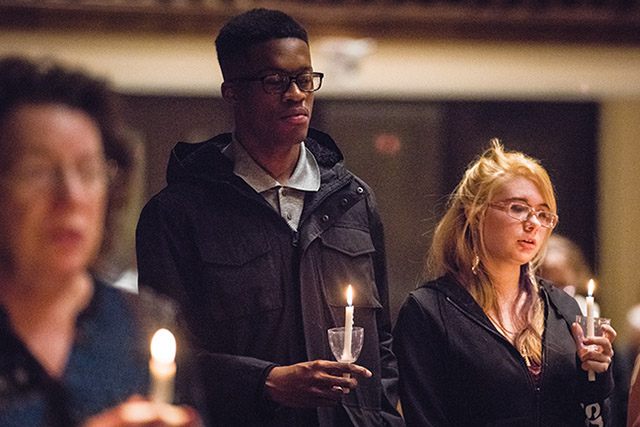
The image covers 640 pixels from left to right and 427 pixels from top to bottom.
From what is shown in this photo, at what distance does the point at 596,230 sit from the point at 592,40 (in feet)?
4.34

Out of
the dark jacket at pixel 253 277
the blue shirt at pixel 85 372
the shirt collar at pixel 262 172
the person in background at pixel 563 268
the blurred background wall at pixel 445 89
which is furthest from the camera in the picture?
the blurred background wall at pixel 445 89

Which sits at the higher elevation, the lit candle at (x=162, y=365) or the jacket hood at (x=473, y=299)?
the lit candle at (x=162, y=365)

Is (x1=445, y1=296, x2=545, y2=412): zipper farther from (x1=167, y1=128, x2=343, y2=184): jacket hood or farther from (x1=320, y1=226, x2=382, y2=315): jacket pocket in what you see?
(x1=167, y1=128, x2=343, y2=184): jacket hood

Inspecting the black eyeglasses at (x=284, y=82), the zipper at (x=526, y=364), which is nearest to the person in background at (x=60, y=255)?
the black eyeglasses at (x=284, y=82)

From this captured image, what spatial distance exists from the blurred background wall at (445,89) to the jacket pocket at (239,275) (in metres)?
3.63

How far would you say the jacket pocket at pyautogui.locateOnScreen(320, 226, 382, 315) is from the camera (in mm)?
2102

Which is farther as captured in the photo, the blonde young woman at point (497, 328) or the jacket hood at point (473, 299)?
the jacket hood at point (473, 299)

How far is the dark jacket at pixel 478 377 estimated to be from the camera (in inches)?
86.4

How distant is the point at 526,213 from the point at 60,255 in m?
1.31

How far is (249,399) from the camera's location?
6.46ft

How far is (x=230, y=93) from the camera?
2.12 metres

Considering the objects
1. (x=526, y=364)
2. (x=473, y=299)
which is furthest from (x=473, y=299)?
(x=526, y=364)

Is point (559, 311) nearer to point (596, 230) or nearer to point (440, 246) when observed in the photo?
point (440, 246)

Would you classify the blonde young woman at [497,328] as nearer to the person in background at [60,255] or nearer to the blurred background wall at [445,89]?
the person in background at [60,255]
